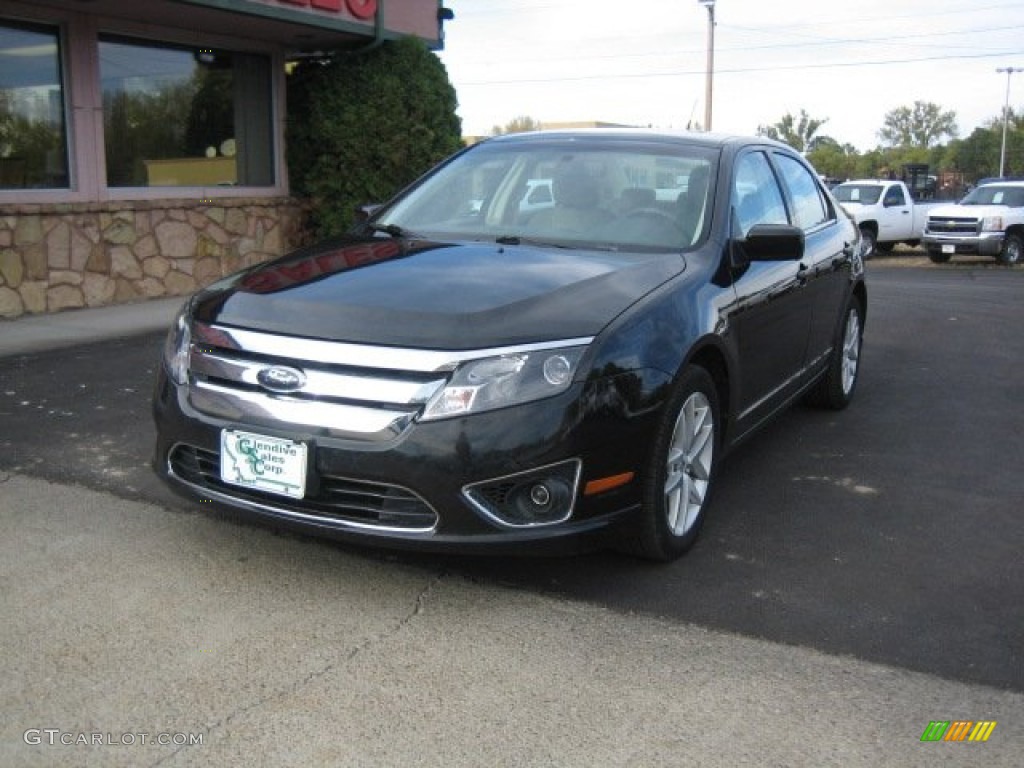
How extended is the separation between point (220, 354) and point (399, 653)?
123 cm

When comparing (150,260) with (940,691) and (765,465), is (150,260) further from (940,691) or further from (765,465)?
(940,691)

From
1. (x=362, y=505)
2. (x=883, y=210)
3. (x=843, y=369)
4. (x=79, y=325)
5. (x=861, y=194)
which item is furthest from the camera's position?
(x=861, y=194)

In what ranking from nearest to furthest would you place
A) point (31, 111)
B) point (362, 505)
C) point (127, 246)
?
point (362, 505) < point (31, 111) < point (127, 246)

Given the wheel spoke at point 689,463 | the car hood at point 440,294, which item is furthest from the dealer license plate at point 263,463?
the wheel spoke at point 689,463

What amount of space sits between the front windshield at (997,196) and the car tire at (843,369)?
52.3ft

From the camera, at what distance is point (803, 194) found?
19.2ft

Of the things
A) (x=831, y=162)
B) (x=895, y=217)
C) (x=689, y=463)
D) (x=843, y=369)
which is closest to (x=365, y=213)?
(x=689, y=463)

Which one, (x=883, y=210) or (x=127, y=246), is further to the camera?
(x=883, y=210)

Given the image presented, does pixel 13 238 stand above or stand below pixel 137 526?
above

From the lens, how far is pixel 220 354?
11.9ft

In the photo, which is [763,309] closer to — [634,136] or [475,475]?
[634,136]

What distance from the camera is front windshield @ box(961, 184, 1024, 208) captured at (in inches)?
812

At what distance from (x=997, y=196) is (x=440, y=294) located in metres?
20.2

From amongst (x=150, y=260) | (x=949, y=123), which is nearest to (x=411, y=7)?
(x=150, y=260)
